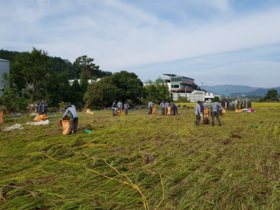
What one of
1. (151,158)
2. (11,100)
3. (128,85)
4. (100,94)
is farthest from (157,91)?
(151,158)

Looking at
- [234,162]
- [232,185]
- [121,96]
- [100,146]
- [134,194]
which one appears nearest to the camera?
[134,194]

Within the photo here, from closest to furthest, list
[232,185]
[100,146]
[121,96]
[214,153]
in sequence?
[232,185] < [214,153] < [100,146] < [121,96]

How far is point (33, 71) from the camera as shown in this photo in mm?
26391

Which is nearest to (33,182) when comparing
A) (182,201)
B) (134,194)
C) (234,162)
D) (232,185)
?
(134,194)

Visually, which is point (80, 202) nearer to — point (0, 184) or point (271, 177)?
point (0, 184)

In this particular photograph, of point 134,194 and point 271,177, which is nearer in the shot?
point 134,194

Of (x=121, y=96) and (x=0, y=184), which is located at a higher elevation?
(x=121, y=96)

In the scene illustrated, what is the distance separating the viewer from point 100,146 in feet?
18.7

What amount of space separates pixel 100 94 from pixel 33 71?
10469mm

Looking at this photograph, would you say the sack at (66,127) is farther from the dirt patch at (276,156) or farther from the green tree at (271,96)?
the green tree at (271,96)

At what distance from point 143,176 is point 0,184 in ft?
7.50

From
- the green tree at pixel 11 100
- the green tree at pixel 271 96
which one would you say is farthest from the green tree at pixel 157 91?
the green tree at pixel 271 96

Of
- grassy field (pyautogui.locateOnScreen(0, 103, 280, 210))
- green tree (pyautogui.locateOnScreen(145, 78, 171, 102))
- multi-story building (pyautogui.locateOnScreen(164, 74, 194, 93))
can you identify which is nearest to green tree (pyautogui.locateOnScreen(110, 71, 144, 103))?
green tree (pyautogui.locateOnScreen(145, 78, 171, 102))

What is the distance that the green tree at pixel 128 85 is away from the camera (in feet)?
84.8
